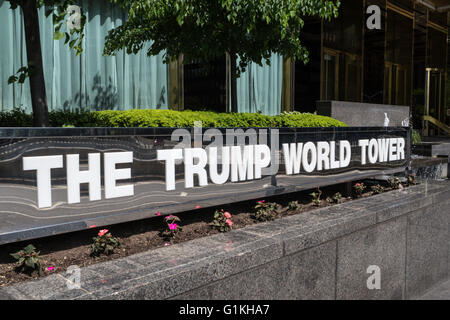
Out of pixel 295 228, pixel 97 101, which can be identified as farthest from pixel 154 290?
pixel 97 101

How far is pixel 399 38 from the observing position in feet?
75.4

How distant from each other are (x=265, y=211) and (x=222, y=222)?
65 cm

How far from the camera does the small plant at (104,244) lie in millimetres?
3396

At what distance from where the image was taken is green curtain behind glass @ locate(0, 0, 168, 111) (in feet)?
25.8

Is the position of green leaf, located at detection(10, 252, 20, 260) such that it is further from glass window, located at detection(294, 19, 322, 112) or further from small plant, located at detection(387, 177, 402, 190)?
glass window, located at detection(294, 19, 322, 112)

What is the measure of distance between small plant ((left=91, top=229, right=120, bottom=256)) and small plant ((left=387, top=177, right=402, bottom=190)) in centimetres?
475

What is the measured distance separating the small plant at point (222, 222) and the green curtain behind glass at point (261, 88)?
8390 millimetres

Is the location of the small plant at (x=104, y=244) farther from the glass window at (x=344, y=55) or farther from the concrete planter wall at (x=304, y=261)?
the glass window at (x=344, y=55)

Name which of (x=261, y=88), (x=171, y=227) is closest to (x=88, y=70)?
(x=261, y=88)

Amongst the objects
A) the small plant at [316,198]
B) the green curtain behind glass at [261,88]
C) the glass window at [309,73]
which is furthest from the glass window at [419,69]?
the small plant at [316,198]

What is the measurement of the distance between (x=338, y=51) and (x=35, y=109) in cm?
1576

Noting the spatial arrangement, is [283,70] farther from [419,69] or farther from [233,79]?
[419,69]

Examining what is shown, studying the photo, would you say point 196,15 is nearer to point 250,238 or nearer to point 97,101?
point 97,101

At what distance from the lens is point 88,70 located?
8.96m
